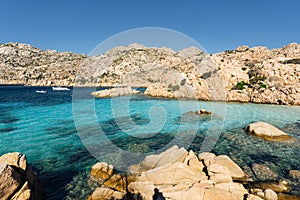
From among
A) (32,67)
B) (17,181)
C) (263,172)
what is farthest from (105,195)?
(32,67)

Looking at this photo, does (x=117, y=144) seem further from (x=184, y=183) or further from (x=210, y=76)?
(x=210, y=76)

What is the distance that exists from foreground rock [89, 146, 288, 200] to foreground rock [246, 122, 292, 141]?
720cm

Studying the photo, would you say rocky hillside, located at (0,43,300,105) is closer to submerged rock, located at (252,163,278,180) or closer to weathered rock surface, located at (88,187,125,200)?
submerged rock, located at (252,163,278,180)

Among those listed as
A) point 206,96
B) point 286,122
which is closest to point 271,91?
point 206,96

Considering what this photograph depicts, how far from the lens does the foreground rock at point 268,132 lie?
13.4m

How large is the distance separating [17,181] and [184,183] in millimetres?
5205

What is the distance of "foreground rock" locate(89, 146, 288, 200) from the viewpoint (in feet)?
19.1

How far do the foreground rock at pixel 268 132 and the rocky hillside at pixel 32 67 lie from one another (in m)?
96.0

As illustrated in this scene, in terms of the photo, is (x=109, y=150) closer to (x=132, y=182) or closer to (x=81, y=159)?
(x=81, y=159)

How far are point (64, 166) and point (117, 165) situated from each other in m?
2.63

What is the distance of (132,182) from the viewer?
6.91 meters

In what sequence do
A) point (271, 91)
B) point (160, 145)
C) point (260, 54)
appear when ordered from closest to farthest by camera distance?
point (160, 145)
point (271, 91)
point (260, 54)

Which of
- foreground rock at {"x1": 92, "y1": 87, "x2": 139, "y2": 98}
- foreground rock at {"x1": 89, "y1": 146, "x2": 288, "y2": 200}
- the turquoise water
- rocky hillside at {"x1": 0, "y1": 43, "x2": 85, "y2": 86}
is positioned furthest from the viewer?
rocky hillside at {"x1": 0, "y1": 43, "x2": 85, "y2": 86}

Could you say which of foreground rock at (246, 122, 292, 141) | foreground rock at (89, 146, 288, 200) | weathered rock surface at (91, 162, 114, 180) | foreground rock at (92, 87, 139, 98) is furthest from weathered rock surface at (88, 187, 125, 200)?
foreground rock at (92, 87, 139, 98)
